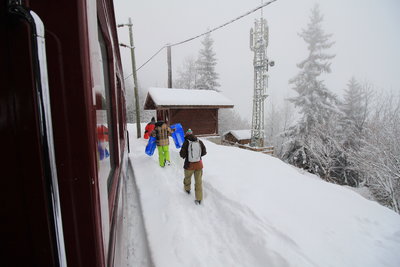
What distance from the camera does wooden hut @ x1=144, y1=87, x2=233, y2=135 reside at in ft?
43.9

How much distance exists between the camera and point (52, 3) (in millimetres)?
653

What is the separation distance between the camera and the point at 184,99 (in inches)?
546

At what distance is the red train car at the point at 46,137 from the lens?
54 cm

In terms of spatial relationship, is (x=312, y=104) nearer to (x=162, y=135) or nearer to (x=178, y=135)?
(x=178, y=135)

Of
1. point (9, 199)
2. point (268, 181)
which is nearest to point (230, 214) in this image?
point (268, 181)

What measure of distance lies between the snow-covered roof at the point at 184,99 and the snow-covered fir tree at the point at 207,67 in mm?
11396

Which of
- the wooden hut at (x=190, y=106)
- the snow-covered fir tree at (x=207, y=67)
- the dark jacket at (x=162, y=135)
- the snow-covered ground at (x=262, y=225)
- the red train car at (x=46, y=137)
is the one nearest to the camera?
the red train car at (x=46, y=137)

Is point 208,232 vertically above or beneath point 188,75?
beneath

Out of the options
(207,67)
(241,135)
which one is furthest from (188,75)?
(241,135)

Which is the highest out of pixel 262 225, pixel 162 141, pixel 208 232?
pixel 162 141

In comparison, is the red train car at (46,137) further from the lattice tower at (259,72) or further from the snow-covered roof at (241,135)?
the snow-covered roof at (241,135)

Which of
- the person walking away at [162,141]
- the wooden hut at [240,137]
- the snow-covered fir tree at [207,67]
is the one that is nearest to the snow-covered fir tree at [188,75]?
the snow-covered fir tree at [207,67]

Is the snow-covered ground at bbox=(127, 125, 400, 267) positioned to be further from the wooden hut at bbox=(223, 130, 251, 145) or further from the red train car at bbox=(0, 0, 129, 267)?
the wooden hut at bbox=(223, 130, 251, 145)

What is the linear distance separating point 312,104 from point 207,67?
1572cm
